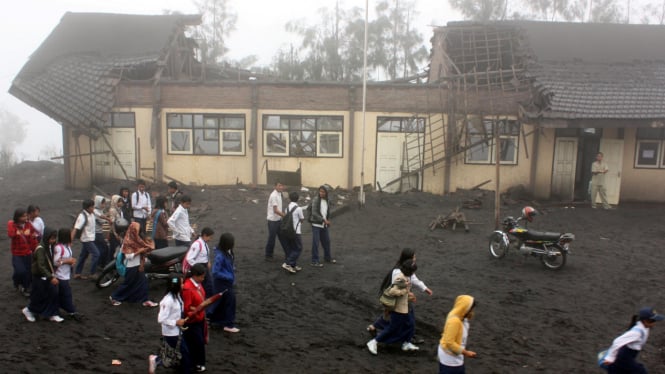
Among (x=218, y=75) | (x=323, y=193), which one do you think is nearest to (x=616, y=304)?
(x=323, y=193)

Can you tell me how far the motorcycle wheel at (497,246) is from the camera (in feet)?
34.8

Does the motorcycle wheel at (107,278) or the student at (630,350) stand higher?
the student at (630,350)

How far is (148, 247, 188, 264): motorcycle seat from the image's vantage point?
821cm

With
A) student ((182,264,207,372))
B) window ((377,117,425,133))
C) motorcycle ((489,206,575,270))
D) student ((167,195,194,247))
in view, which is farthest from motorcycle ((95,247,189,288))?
window ((377,117,425,133))

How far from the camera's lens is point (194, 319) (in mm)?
5477

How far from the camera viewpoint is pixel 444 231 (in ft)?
44.4

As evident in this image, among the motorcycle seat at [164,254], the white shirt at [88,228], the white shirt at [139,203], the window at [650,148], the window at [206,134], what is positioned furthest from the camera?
the window at [206,134]

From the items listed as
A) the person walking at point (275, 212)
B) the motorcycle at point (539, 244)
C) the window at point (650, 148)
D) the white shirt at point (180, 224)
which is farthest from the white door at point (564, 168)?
the white shirt at point (180, 224)

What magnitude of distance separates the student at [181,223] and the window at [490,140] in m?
12.1

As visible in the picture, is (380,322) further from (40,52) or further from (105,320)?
(40,52)

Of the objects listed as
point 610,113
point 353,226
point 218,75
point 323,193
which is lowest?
point 353,226

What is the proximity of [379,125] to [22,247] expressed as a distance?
13066 mm

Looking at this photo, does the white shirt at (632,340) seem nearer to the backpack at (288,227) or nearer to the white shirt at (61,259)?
the backpack at (288,227)

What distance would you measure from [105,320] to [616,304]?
26.2 ft
